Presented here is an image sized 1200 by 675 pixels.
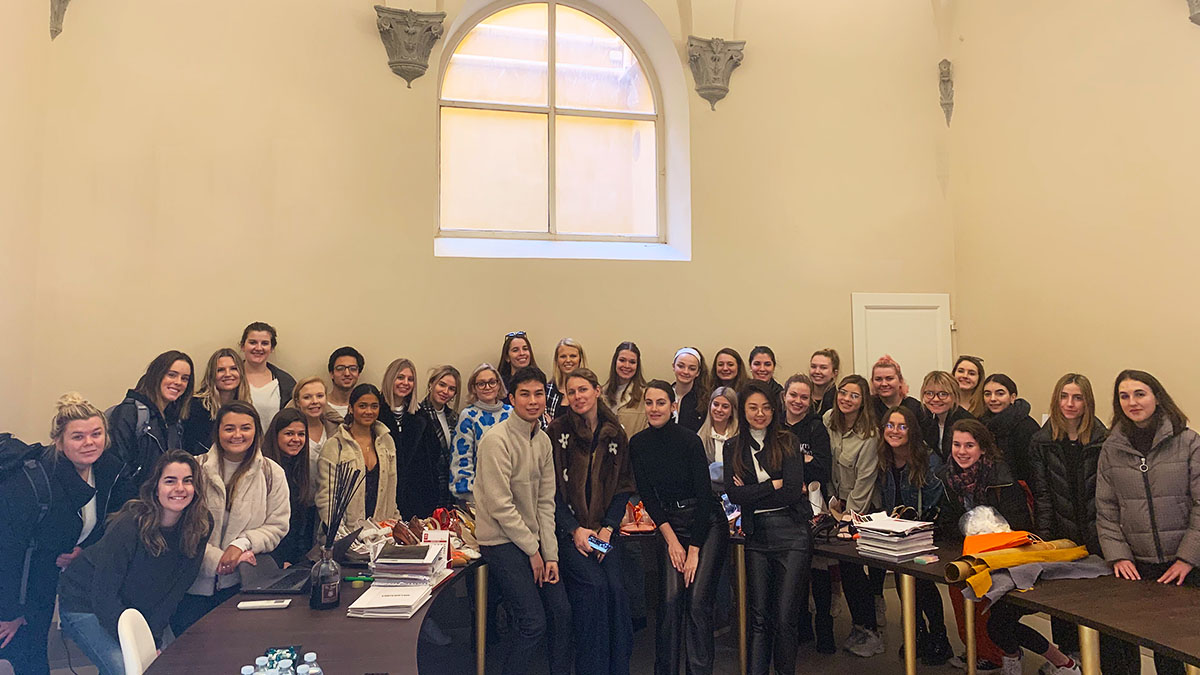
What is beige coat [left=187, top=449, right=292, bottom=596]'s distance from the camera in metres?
3.80

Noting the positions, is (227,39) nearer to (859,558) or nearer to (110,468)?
(110,468)

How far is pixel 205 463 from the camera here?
13.1ft

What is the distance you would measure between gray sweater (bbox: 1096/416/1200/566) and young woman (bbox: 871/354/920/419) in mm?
1525

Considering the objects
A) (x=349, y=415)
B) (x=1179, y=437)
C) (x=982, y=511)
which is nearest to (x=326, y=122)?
(x=349, y=415)

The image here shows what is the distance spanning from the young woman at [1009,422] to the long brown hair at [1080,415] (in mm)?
438

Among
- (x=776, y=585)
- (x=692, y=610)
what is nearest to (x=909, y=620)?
(x=776, y=585)

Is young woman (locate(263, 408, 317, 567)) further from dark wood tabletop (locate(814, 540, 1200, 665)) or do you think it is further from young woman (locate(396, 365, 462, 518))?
dark wood tabletop (locate(814, 540, 1200, 665))

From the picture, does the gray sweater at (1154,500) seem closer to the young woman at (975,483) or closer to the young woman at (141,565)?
the young woman at (975,483)

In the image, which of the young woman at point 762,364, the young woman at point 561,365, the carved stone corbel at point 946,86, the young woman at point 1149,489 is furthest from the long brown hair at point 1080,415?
the carved stone corbel at point 946,86

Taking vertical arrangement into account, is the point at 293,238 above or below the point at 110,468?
above

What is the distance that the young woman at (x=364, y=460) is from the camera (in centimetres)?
462

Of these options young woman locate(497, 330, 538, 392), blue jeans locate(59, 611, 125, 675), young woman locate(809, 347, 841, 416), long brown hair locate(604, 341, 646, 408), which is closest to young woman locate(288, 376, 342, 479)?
young woman locate(497, 330, 538, 392)

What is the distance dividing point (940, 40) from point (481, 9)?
432cm

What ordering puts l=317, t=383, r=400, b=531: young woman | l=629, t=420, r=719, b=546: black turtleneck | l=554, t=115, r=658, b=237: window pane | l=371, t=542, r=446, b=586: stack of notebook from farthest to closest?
1. l=554, t=115, r=658, b=237: window pane
2. l=317, t=383, r=400, b=531: young woman
3. l=629, t=420, r=719, b=546: black turtleneck
4. l=371, t=542, r=446, b=586: stack of notebook
